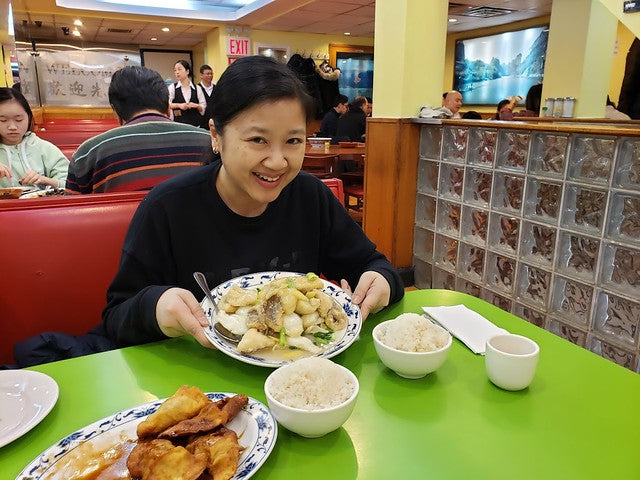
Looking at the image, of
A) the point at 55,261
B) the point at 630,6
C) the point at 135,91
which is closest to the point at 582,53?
the point at 630,6

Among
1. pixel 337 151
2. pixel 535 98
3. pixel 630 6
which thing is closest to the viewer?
pixel 630 6

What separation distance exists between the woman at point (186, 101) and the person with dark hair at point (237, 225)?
20.9 feet

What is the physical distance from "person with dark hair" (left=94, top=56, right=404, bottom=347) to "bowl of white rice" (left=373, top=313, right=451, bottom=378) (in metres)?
0.16

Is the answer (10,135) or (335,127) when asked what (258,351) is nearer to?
(10,135)

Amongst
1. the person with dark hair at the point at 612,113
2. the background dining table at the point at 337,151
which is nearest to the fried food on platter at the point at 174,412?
the background dining table at the point at 337,151

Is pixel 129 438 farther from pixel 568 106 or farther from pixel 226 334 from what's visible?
pixel 568 106

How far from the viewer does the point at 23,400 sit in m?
0.86

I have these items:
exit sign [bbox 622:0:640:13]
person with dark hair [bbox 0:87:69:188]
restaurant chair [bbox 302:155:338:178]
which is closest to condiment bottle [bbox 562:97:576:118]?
exit sign [bbox 622:0:640:13]

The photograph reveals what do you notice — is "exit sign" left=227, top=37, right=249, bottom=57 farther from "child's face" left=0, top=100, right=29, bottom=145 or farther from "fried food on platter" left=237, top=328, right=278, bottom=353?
"fried food on platter" left=237, top=328, right=278, bottom=353

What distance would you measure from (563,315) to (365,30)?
29.8ft

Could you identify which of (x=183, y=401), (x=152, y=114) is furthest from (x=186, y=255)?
(x=152, y=114)

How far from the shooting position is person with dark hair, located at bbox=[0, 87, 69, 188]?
3.12m

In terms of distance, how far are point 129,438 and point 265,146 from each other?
72cm

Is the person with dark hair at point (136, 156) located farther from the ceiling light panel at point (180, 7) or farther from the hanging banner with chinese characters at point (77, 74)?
the hanging banner with chinese characters at point (77, 74)
